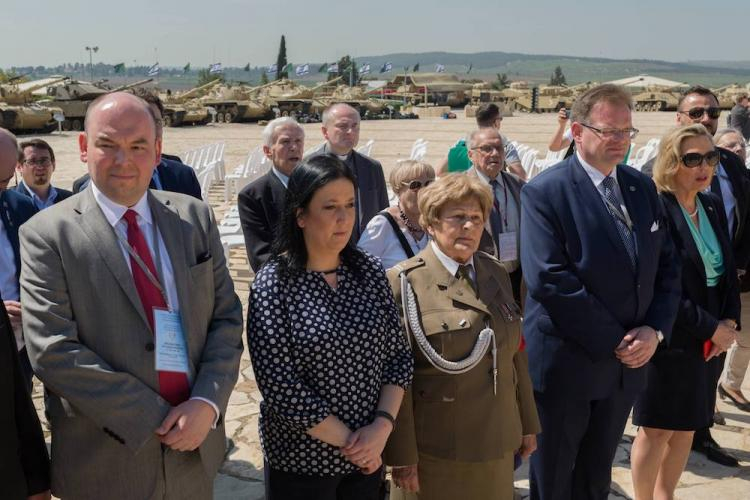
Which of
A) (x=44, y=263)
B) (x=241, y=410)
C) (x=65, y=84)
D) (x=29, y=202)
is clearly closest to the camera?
(x=44, y=263)

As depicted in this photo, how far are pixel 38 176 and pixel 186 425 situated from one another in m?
2.68

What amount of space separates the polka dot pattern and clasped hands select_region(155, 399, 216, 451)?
259 mm

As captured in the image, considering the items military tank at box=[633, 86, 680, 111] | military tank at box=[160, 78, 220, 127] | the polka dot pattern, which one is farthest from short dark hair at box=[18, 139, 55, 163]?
military tank at box=[633, 86, 680, 111]

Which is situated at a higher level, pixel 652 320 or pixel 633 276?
pixel 633 276

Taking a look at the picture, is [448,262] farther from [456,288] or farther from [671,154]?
[671,154]

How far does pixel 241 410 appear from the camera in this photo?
16.2ft

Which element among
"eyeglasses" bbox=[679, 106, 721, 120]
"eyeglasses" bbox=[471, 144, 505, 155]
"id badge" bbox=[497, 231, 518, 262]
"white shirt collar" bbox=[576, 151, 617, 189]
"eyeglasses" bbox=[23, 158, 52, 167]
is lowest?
"id badge" bbox=[497, 231, 518, 262]

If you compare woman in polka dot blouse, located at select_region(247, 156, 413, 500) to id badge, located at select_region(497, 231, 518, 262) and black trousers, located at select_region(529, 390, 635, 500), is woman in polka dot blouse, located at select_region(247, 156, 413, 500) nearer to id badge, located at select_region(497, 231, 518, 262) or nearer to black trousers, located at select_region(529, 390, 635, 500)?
black trousers, located at select_region(529, 390, 635, 500)

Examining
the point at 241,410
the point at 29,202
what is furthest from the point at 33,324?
the point at 241,410

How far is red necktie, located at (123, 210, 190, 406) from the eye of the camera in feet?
7.68

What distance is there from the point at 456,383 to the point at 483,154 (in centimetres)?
213

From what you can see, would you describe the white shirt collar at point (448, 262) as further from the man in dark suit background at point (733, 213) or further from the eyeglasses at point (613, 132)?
the man in dark suit background at point (733, 213)

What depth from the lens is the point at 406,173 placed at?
384 cm

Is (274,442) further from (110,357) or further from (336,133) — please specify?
(336,133)
